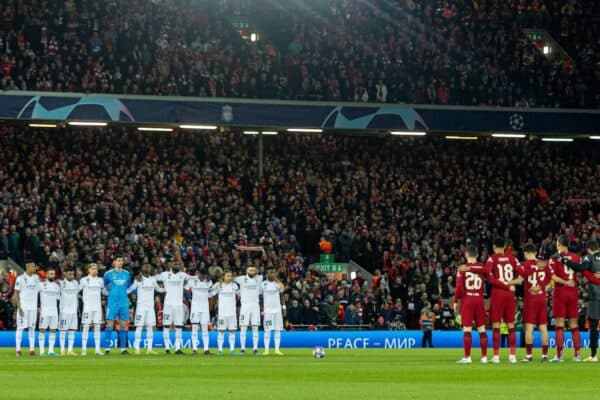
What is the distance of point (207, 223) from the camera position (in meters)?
47.9

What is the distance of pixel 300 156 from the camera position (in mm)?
55469

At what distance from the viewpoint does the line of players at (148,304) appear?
32.6 meters

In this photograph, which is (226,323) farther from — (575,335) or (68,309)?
(575,335)

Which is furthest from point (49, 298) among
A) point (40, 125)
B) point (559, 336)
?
point (40, 125)

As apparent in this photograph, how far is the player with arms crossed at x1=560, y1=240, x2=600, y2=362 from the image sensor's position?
26.1 m

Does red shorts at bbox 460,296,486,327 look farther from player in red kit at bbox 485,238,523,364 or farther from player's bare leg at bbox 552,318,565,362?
player's bare leg at bbox 552,318,565,362

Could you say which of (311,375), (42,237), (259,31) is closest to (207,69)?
(259,31)

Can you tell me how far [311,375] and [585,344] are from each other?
19836mm

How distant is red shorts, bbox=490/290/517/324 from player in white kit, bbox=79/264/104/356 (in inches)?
440

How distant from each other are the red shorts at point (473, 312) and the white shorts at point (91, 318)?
35.9 ft

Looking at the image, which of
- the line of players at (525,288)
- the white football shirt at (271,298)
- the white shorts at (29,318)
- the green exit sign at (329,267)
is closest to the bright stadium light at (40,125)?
the green exit sign at (329,267)

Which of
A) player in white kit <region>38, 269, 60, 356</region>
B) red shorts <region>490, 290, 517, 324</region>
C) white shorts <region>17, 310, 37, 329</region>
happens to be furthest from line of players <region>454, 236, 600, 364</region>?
white shorts <region>17, 310, 37, 329</region>

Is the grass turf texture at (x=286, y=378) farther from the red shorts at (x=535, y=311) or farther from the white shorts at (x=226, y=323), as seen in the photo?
the white shorts at (x=226, y=323)

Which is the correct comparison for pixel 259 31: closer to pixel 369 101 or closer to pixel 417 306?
pixel 369 101
